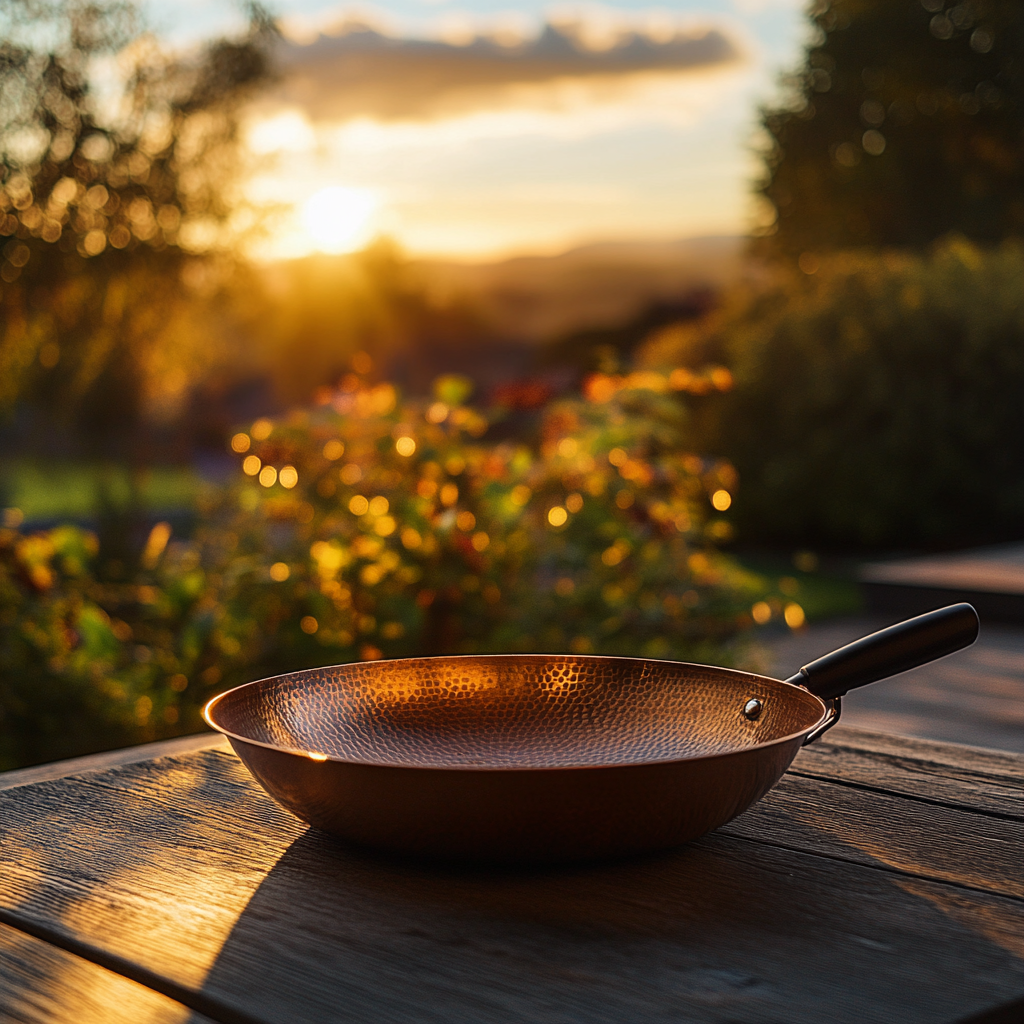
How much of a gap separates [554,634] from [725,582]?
25.9 inches

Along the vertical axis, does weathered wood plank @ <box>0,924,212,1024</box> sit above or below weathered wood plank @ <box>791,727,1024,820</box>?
above

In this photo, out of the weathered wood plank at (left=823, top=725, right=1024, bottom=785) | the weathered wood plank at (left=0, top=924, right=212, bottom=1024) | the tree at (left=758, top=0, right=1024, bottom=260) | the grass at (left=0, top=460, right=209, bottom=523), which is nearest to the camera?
the weathered wood plank at (left=0, top=924, right=212, bottom=1024)

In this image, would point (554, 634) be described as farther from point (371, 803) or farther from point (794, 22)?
point (794, 22)

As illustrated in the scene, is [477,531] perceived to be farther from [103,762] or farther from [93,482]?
[93,482]

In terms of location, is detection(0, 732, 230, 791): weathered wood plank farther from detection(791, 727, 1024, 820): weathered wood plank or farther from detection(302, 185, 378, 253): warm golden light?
detection(302, 185, 378, 253): warm golden light

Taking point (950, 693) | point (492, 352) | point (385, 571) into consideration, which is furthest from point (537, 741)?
point (492, 352)

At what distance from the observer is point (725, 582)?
3.35m

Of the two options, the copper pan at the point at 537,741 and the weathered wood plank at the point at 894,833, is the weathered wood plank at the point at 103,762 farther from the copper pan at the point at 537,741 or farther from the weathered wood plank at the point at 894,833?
the weathered wood plank at the point at 894,833

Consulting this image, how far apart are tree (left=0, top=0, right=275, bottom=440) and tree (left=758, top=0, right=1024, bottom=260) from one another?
12180 millimetres

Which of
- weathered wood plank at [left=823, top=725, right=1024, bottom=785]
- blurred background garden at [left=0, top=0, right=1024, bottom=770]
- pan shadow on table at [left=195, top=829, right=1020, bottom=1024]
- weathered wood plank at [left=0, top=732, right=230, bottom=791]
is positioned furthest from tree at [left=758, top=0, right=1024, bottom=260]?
pan shadow on table at [left=195, top=829, right=1020, bottom=1024]

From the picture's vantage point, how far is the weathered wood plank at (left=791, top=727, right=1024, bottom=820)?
1.01 m

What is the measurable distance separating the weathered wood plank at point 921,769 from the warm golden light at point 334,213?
20.5 feet

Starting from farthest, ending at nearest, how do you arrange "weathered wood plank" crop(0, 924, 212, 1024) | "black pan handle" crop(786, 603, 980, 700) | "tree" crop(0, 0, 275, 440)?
"tree" crop(0, 0, 275, 440) < "black pan handle" crop(786, 603, 980, 700) < "weathered wood plank" crop(0, 924, 212, 1024)

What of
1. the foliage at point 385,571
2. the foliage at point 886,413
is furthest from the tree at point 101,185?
the foliage at point 886,413
